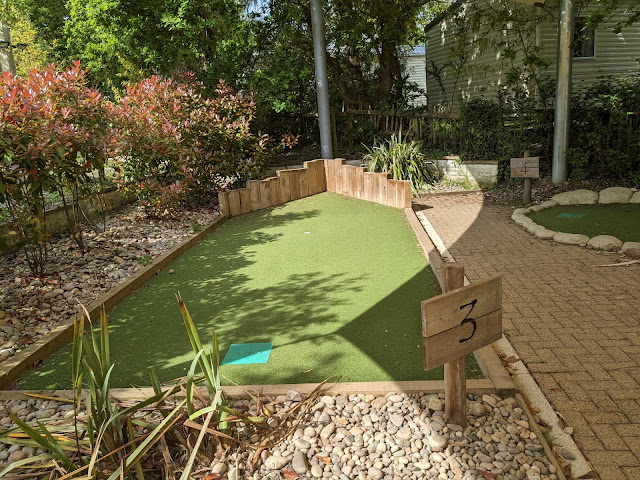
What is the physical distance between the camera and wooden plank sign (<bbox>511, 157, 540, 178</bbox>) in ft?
25.5

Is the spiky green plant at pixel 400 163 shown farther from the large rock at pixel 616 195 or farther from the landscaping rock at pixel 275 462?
the landscaping rock at pixel 275 462

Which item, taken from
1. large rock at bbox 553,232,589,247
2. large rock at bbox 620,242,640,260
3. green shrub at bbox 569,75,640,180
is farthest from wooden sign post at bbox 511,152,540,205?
large rock at bbox 620,242,640,260

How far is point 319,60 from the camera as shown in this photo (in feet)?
31.9

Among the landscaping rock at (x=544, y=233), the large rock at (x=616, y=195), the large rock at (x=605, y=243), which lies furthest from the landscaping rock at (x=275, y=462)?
the large rock at (x=616, y=195)

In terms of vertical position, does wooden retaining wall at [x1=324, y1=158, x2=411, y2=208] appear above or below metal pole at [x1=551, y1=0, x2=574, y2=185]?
below

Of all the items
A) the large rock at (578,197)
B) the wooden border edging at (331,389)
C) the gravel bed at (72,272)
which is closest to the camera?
the wooden border edging at (331,389)

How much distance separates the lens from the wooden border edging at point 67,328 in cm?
314

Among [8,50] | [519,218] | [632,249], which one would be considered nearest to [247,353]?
[632,249]

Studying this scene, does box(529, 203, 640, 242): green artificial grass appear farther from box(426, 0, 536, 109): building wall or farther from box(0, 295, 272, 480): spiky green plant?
box(426, 0, 536, 109): building wall

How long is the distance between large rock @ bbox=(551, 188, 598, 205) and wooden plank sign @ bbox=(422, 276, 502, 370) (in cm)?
620

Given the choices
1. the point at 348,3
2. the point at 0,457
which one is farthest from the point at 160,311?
the point at 348,3

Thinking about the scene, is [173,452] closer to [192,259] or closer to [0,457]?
[0,457]

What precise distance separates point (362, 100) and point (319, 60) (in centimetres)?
455

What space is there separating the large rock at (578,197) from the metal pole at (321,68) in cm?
438
